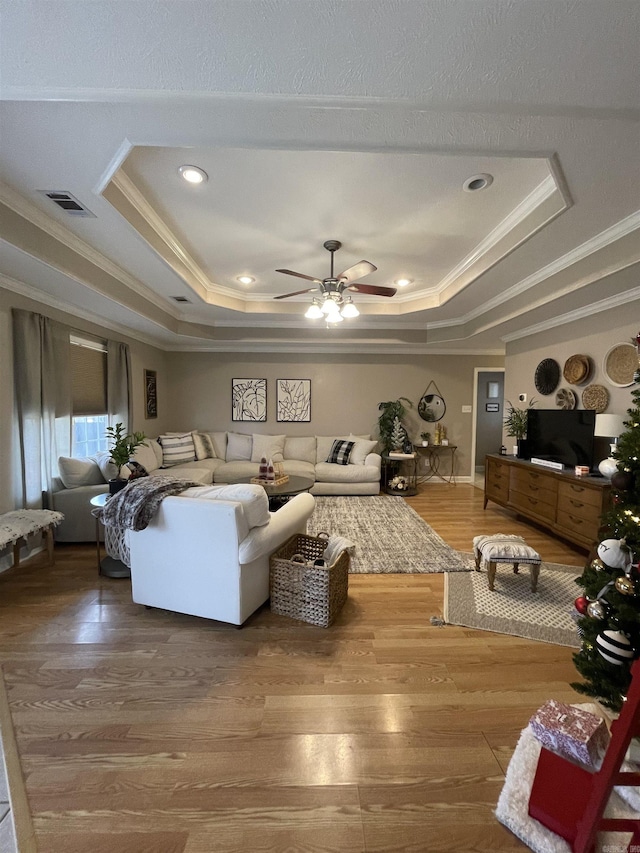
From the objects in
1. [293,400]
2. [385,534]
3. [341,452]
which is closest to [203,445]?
[293,400]

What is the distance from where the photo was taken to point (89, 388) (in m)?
4.43

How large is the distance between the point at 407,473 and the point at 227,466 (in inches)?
125

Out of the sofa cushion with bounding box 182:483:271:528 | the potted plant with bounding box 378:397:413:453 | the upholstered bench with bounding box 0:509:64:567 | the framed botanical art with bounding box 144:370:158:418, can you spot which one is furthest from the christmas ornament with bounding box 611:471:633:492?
the framed botanical art with bounding box 144:370:158:418

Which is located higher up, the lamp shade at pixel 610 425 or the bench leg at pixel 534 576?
the lamp shade at pixel 610 425

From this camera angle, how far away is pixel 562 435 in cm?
401

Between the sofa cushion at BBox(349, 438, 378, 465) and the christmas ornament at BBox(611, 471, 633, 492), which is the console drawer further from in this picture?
the sofa cushion at BBox(349, 438, 378, 465)

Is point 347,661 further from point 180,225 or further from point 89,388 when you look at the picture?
point 89,388

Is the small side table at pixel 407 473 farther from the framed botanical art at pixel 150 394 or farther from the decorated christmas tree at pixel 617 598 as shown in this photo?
the decorated christmas tree at pixel 617 598

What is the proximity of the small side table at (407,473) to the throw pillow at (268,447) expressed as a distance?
69.1 inches

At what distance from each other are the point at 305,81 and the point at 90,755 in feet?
8.97

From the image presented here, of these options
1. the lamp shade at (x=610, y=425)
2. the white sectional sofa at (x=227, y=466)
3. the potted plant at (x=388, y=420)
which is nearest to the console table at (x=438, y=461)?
the potted plant at (x=388, y=420)

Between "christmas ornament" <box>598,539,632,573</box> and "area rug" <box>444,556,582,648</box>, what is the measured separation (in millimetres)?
764

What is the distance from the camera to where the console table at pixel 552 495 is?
3.22 meters

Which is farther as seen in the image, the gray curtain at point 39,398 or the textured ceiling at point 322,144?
the gray curtain at point 39,398
